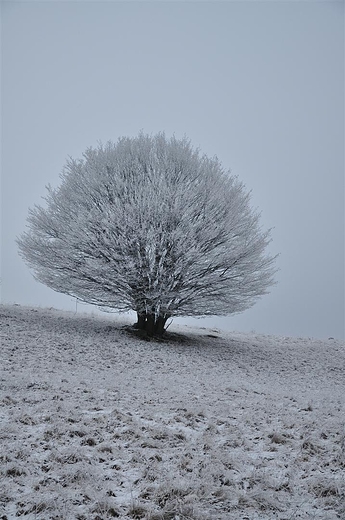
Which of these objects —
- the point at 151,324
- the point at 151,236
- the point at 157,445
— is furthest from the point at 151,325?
the point at 157,445

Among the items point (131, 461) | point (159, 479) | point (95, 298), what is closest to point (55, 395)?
point (131, 461)

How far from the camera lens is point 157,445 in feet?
14.0

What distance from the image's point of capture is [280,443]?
4.55 m

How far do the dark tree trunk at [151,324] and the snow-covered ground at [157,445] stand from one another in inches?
178

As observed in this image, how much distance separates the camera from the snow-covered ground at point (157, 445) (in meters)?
3.04

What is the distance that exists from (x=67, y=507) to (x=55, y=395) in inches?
128

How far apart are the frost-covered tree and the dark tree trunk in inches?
1.8

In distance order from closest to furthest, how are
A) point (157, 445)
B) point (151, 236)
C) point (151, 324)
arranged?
point (157, 445)
point (151, 236)
point (151, 324)

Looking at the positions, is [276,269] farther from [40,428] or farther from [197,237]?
[40,428]

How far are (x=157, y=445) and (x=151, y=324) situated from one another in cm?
991

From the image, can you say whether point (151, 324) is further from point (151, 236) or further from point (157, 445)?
point (157, 445)

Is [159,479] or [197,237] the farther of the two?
[197,237]

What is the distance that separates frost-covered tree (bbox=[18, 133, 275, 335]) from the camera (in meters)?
12.7

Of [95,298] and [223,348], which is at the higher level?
[95,298]
